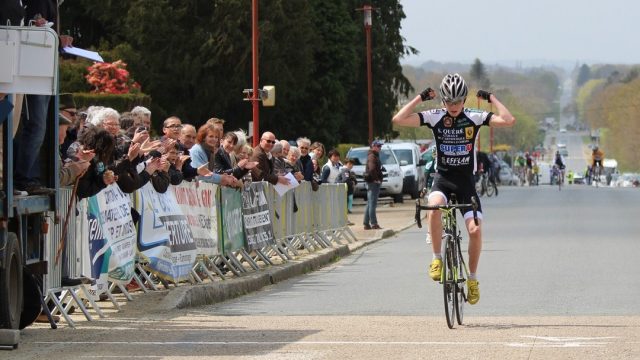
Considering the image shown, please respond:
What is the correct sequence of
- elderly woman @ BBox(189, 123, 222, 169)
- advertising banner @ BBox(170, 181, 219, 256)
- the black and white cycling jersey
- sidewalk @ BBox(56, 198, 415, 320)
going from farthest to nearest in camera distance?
elderly woman @ BBox(189, 123, 222, 169) < advertising banner @ BBox(170, 181, 219, 256) < sidewalk @ BBox(56, 198, 415, 320) < the black and white cycling jersey

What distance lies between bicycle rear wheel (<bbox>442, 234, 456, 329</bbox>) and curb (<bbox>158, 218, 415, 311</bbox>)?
9.16 ft

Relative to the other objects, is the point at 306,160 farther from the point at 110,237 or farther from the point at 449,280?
the point at 449,280

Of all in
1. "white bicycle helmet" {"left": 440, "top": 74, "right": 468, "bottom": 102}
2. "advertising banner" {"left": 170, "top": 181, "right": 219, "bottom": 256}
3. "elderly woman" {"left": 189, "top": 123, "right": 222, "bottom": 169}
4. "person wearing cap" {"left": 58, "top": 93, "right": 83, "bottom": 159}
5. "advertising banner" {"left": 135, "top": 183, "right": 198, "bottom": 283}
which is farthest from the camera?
"elderly woman" {"left": 189, "top": 123, "right": 222, "bottom": 169}

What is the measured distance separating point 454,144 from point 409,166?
3997 centimetres

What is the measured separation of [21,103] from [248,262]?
333 inches

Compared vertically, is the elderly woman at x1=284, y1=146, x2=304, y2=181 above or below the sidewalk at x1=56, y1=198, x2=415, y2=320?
above

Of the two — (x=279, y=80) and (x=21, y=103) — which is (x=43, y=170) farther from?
(x=279, y=80)

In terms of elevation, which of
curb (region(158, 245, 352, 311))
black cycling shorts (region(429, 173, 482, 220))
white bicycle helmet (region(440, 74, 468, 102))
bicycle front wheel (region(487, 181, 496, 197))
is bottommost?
bicycle front wheel (region(487, 181, 496, 197))

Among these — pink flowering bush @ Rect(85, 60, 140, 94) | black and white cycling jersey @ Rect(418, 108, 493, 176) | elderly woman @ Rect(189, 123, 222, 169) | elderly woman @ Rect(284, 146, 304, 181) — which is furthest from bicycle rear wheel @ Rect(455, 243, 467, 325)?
pink flowering bush @ Rect(85, 60, 140, 94)

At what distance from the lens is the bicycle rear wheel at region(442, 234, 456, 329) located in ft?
40.7

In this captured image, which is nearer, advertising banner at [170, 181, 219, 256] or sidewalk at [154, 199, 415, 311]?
sidewalk at [154, 199, 415, 311]

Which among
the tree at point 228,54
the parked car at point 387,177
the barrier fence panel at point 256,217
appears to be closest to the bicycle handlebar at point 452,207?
the barrier fence panel at point 256,217

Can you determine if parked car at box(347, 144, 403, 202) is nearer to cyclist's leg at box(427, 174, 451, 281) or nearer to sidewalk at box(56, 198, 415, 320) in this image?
sidewalk at box(56, 198, 415, 320)

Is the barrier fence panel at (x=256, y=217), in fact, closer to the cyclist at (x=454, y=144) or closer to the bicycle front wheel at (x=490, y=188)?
the cyclist at (x=454, y=144)
